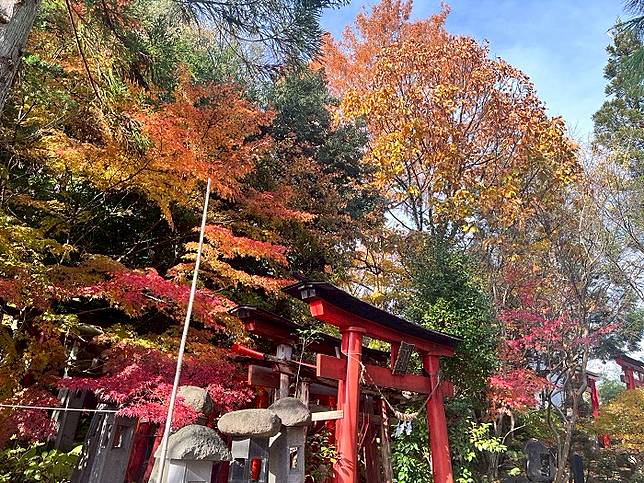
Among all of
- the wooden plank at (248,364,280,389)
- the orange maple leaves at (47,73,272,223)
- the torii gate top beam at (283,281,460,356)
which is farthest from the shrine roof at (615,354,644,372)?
the orange maple leaves at (47,73,272,223)

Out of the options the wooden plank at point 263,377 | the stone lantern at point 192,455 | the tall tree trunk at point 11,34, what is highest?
the tall tree trunk at point 11,34

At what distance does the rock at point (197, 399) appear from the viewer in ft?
15.3

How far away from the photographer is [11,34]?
11.6 feet

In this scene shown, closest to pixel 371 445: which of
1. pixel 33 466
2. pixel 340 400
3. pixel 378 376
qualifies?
pixel 378 376

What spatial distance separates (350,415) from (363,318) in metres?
1.34

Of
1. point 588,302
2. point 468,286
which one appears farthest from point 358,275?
point 588,302

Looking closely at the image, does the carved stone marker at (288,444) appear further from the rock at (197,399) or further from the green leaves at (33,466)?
the green leaves at (33,466)

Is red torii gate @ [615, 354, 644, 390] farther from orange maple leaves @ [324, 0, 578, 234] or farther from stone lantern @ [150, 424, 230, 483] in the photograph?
stone lantern @ [150, 424, 230, 483]

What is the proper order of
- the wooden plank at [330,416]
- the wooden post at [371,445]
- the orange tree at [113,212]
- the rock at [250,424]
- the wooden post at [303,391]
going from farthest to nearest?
the wooden post at [371,445], the wooden post at [303,391], the wooden plank at [330,416], the orange tree at [113,212], the rock at [250,424]

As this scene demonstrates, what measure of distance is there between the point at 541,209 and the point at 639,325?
33.5 ft

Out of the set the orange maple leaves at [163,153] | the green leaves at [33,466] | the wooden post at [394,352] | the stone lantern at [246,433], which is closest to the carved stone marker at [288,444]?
the stone lantern at [246,433]

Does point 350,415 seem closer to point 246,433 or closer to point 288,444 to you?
point 288,444

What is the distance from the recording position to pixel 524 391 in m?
9.63

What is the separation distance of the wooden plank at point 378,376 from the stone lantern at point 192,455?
2.06 meters
